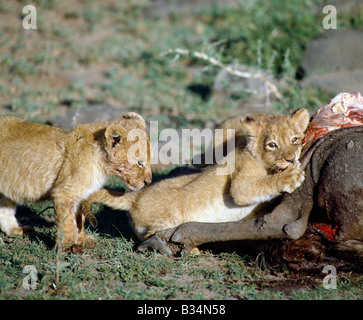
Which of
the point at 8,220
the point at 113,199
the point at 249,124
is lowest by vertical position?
the point at 8,220

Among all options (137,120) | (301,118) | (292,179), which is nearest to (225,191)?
(292,179)

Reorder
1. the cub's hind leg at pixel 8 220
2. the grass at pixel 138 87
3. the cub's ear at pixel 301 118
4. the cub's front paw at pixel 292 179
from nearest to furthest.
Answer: the grass at pixel 138 87 → the cub's front paw at pixel 292 179 → the cub's ear at pixel 301 118 → the cub's hind leg at pixel 8 220

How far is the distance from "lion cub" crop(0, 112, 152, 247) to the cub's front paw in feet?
4.96

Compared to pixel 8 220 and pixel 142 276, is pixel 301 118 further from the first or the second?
pixel 8 220

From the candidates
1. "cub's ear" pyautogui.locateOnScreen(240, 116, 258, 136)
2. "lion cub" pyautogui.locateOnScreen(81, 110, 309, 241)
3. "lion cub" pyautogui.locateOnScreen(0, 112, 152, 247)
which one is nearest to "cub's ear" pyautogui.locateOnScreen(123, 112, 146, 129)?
"lion cub" pyautogui.locateOnScreen(0, 112, 152, 247)

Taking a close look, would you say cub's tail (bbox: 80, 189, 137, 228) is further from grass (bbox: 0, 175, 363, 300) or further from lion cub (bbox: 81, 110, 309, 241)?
grass (bbox: 0, 175, 363, 300)

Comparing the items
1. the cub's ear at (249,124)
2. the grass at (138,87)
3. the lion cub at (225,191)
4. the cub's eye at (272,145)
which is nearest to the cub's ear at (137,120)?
the lion cub at (225,191)

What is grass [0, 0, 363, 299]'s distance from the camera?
15.3ft

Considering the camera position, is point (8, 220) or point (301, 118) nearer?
point (301, 118)

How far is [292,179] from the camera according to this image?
5004 mm

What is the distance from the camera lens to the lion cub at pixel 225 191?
5.40 m

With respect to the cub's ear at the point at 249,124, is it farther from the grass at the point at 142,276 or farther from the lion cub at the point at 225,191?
the grass at the point at 142,276

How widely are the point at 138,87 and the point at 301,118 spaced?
24.0 feet

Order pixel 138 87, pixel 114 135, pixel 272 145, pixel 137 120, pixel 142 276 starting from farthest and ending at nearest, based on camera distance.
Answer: pixel 138 87 < pixel 137 120 < pixel 272 145 < pixel 114 135 < pixel 142 276
